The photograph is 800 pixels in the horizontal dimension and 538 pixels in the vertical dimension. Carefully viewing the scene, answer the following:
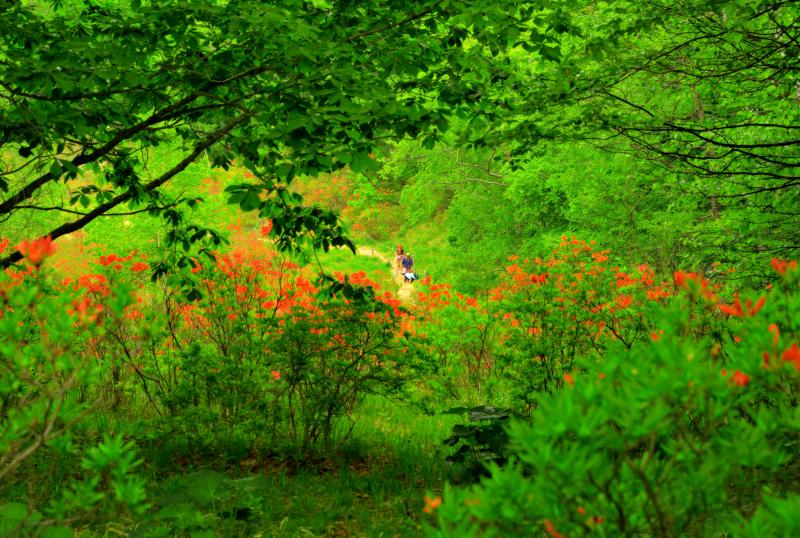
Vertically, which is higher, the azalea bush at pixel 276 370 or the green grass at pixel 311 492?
the azalea bush at pixel 276 370

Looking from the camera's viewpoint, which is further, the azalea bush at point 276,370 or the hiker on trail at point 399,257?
the hiker on trail at point 399,257

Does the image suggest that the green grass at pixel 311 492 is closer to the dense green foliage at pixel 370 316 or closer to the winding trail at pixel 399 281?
the dense green foliage at pixel 370 316

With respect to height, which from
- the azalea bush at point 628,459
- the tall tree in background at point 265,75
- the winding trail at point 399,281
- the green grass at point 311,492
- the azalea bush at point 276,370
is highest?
the winding trail at point 399,281

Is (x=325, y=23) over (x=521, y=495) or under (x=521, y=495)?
over

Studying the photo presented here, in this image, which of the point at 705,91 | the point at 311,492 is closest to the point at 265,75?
the point at 311,492

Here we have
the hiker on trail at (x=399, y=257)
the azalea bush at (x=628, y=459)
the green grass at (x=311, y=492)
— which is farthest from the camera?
the hiker on trail at (x=399, y=257)

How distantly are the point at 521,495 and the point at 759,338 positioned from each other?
709mm

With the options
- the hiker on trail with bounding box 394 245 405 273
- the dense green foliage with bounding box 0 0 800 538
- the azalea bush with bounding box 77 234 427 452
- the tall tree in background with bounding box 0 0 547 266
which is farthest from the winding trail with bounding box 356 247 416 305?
the tall tree in background with bounding box 0 0 547 266

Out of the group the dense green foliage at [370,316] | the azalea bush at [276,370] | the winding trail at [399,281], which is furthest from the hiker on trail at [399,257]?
the azalea bush at [276,370]

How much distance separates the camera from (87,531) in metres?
3.66

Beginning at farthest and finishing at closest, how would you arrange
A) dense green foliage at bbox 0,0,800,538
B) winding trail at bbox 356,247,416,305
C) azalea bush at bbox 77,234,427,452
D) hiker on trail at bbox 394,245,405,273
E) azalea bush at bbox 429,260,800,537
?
hiker on trail at bbox 394,245,405,273 < winding trail at bbox 356,247,416,305 < azalea bush at bbox 77,234,427,452 < dense green foliage at bbox 0,0,800,538 < azalea bush at bbox 429,260,800,537

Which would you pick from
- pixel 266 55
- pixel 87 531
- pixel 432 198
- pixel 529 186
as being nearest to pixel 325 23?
pixel 266 55

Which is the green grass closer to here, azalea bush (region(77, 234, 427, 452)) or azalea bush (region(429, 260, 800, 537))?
azalea bush (region(77, 234, 427, 452))

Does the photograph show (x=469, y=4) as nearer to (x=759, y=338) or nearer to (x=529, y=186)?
(x=759, y=338)
